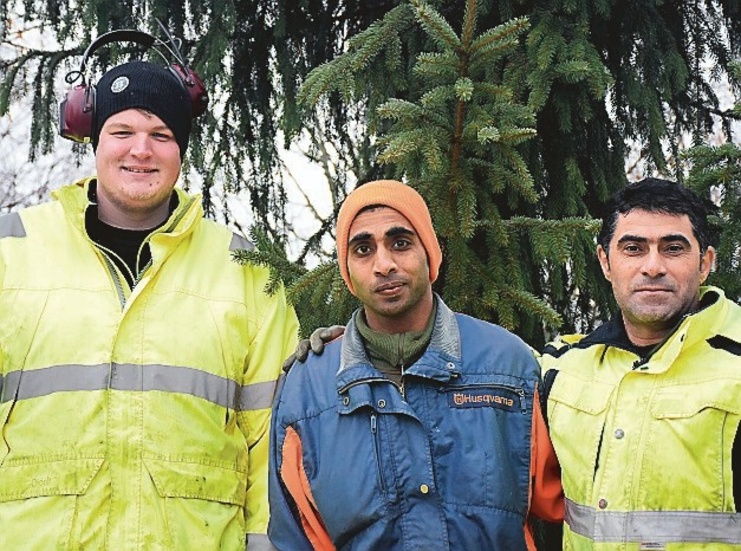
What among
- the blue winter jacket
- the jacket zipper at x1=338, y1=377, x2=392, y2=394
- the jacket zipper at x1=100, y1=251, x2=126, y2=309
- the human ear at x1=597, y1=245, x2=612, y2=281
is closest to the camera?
the blue winter jacket

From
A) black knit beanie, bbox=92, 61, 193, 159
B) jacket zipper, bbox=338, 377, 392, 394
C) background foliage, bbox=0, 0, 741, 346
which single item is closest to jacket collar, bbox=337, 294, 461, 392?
jacket zipper, bbox=338, 377, 392, 394

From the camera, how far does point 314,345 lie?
288 cm

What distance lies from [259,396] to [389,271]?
67 cm

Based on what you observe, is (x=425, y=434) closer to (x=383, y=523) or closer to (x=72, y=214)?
(x=383, y=523)

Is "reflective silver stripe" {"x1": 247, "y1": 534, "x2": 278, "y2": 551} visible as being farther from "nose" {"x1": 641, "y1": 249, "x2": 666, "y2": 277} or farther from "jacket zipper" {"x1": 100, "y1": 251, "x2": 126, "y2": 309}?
"nose" {"x1": 641, "y1": 249, "x2": 666, "y2": 277}

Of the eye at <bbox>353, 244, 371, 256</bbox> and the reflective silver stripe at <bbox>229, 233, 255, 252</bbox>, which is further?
the reflective silver stripe at <bbox>229, 233, 255, 252</bbox>

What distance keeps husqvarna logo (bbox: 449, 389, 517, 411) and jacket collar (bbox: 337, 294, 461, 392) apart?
66 millimetres

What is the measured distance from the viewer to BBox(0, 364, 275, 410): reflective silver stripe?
278 centimetres

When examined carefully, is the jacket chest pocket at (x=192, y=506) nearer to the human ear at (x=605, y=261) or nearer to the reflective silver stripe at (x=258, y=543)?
the reflective silver stripe at (x=258, y=543)

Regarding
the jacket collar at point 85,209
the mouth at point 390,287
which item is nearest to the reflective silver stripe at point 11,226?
the jacket collar at point 85,209

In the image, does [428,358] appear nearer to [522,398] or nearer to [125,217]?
[522,398]

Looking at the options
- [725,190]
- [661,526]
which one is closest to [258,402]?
[661,526]

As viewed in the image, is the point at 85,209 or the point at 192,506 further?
the point at 85,209

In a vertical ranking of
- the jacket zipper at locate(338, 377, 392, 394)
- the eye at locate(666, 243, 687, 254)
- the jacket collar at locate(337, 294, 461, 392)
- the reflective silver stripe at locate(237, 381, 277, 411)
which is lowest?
the reflective silver stripe at locate(237, 381, 277, 411)
